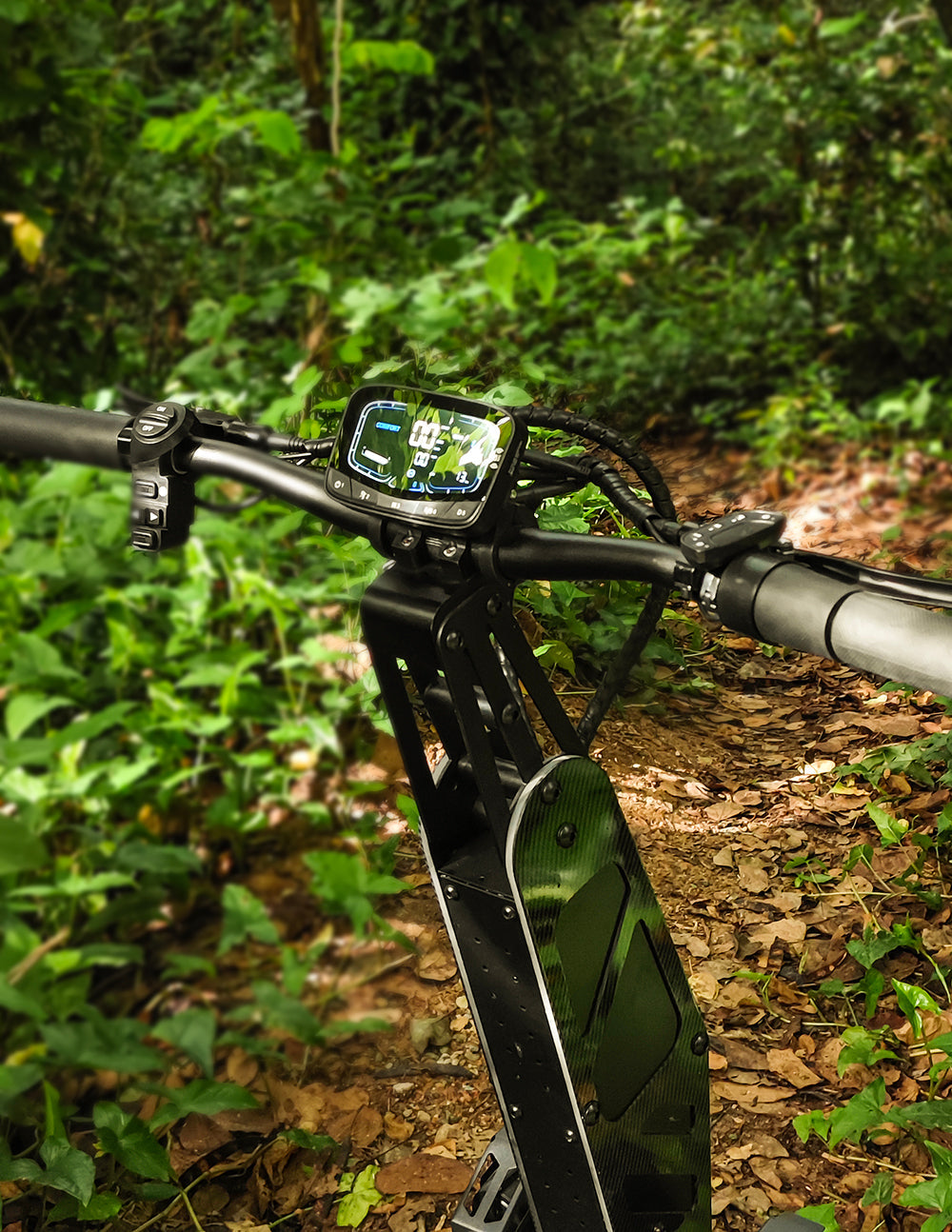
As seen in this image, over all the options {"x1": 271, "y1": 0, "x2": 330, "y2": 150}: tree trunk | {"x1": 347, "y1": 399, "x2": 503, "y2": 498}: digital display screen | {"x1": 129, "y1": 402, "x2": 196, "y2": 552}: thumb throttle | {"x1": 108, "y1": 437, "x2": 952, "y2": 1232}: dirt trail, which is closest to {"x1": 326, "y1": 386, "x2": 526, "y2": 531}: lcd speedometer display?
{"x1": 347, "y1": 399, "x2": 503, "y2": 498}: digital display screen

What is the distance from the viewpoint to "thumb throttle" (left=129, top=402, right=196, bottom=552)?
107cm

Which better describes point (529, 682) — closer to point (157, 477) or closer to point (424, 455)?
point (424, 455)

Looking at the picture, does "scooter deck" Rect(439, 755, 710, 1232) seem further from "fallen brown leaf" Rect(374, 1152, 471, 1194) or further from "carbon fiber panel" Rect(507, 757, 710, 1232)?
"fallen brown leaf" Rect(374, 1152, 471, 1194)

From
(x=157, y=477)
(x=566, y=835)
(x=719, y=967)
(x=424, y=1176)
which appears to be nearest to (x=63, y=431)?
(x=157, y=477)

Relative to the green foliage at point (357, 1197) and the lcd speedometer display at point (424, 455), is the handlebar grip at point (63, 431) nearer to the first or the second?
the lcd speedometer display at point (424, 455)

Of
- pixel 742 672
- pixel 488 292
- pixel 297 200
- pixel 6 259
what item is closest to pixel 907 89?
pixel 488 292

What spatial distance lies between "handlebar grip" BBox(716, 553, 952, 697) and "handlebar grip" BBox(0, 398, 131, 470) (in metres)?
0.63

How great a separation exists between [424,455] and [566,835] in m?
0.35

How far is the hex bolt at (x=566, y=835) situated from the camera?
3.23 feet

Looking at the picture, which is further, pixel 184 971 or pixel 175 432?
pixel 184 971

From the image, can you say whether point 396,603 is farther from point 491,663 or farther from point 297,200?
point 297,200

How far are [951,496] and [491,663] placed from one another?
3555mm

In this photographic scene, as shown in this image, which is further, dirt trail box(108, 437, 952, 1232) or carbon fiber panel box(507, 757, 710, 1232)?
dirt trail box(108, 437, 952, 1232)

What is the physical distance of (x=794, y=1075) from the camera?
4.66ft
